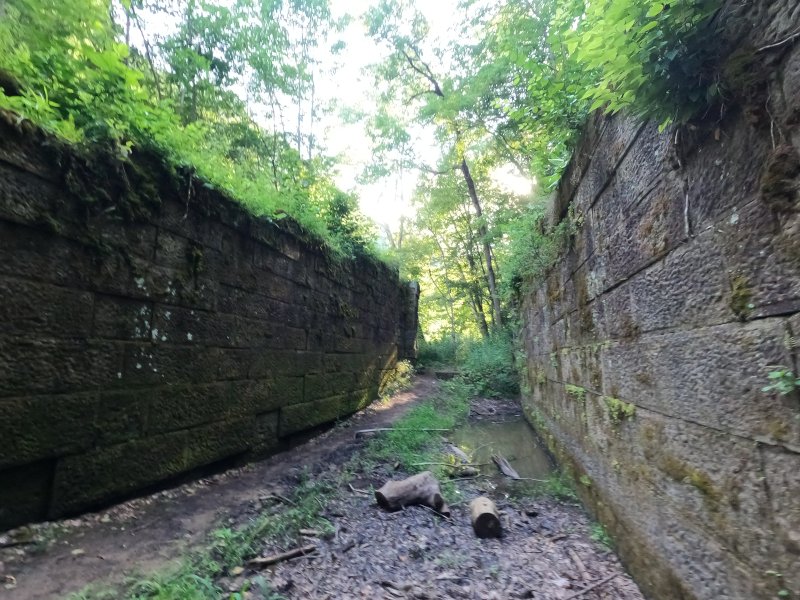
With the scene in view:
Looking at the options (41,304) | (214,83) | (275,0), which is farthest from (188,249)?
(275,0)

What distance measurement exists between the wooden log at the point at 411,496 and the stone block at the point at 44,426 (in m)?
2.21

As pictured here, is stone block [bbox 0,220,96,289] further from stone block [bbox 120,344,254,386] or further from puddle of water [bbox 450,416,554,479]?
puddle of water [bbox 450,416,554,479]

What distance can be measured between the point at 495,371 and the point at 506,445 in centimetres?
461

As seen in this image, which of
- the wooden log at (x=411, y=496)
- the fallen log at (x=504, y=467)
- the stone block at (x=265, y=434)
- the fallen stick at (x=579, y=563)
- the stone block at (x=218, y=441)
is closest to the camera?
the fallen stick at (x=579, y=563)

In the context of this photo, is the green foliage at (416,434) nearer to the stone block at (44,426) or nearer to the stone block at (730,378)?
the stone block at (44,426)

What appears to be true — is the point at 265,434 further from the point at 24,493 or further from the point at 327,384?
the point at 24,493

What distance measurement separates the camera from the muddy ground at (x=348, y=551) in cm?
214

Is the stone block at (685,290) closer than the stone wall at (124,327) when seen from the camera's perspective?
Yes

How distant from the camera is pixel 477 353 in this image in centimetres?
1199

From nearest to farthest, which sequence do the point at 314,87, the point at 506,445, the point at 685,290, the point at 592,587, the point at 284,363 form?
1. the point at 685,290
2. the point at 592,587
3. the point at 284,363
4. the point at 506,445
5. the point at 314,87

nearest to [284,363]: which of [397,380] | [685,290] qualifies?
[685,290]

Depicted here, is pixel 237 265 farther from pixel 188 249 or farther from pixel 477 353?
pixel 477 353

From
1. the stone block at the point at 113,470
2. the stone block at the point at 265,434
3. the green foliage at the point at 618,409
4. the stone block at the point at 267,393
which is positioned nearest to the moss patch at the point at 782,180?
the green foliage at the point at 618,409

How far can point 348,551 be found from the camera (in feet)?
9.11
